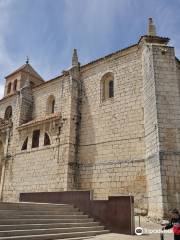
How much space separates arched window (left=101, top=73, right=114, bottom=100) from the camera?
16.9 meters

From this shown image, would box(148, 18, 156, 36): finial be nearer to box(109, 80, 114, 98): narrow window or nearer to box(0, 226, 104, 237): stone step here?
box(109, 80, 114, 98): narrow window

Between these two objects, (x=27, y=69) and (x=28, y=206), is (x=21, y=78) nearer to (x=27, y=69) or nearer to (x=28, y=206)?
(x=27, y=69)

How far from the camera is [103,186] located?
14570 millimetres

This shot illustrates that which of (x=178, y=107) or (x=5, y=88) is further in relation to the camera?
(x=5, y=88)

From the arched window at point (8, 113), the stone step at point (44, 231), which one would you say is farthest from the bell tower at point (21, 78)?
the stone step at point (44, 231)

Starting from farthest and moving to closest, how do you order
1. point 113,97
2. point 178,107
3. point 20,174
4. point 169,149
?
point 20,174
point 113,97
point 178,107
point 169,149

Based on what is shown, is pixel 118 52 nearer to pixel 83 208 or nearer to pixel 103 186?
pixel 103 186

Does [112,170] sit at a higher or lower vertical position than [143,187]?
higher

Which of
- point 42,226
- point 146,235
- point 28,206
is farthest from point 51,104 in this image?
point 146,235

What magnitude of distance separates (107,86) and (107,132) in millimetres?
3330

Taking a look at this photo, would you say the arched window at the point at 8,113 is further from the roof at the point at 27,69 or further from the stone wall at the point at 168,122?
the stone wall at the point at 168,122

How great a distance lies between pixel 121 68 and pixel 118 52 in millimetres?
1116

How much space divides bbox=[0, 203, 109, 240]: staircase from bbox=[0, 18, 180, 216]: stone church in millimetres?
3585

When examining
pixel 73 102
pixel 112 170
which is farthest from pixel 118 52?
pixel 112 170
